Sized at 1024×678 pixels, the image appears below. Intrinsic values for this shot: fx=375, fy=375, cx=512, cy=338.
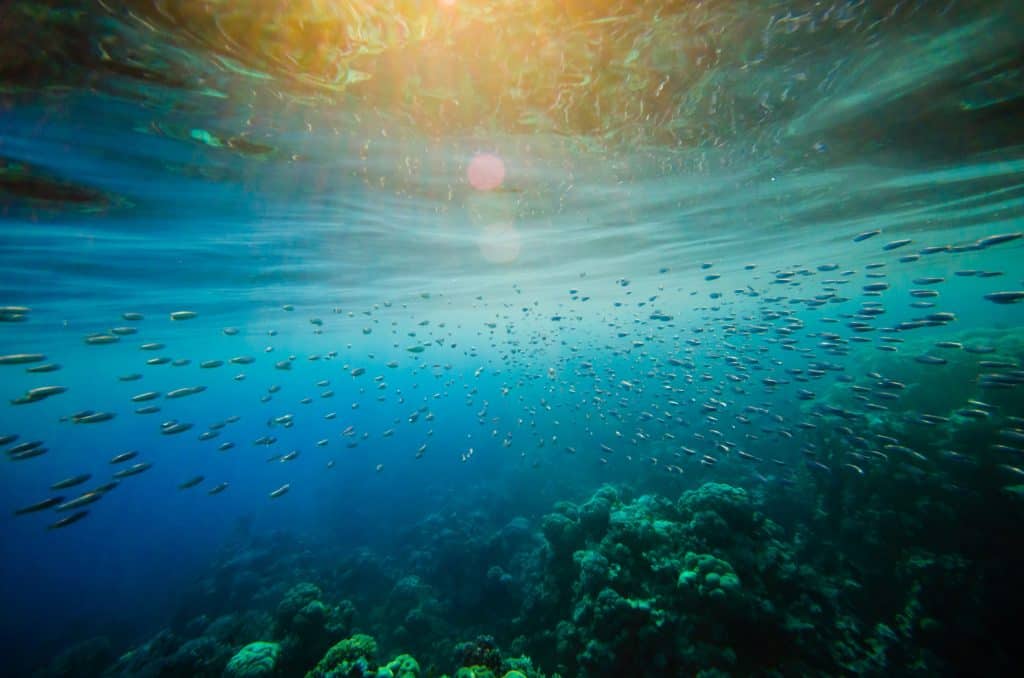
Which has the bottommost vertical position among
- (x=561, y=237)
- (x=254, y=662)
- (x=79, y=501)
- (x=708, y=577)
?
(x=254, y=662)

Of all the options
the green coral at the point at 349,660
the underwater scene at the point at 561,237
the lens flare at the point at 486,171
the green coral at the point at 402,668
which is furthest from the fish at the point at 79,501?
the lens flare at the point at 486,171

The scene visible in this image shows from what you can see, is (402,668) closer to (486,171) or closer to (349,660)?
(349,660)

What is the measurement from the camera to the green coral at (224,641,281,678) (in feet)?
26.6

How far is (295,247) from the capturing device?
572 inches

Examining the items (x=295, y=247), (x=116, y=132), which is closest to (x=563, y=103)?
(x=116, y=132)

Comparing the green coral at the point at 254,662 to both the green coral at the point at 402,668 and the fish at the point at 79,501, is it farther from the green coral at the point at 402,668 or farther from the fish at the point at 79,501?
the fish at the point at 79,501

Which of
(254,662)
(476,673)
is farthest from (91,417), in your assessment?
(476,673)

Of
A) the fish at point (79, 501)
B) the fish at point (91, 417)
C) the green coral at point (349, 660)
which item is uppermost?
the fish at point (91, 417)

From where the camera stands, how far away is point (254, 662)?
8.29 metres

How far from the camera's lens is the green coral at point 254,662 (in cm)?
811

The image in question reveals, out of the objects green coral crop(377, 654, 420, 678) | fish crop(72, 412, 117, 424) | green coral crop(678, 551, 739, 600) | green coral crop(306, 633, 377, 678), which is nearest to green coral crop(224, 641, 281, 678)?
green coral crop(306, 633, 377, 678)

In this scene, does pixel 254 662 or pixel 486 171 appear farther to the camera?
pixel 486 171

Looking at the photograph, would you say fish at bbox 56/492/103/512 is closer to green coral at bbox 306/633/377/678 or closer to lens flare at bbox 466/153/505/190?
green coral at bbox 306/633/377/678

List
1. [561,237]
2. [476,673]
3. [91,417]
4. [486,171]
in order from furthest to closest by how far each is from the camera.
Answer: [561,237]
[486,171]
[91,417]
[476,673]
